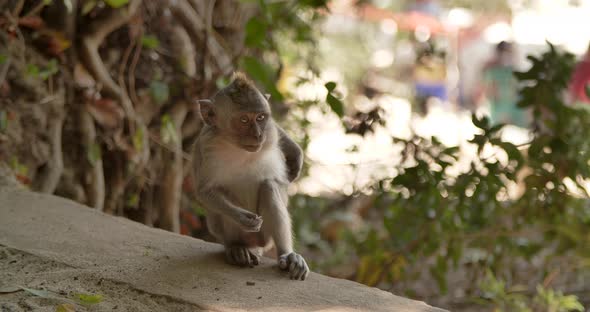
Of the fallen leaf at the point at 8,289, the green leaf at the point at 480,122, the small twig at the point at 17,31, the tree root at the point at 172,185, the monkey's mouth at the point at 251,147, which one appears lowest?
the tree root at the point at 172,185

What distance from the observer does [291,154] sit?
12.9ft

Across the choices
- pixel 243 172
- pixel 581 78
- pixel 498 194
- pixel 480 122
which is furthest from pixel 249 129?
pixel 581 78

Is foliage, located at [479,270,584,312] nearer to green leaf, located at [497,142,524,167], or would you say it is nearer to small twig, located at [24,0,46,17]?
green leaf, located at [497,142,524,167]

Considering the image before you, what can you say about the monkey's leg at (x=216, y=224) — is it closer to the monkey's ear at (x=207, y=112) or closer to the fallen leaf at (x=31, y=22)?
the monkey's ear at (x=207, y=112)

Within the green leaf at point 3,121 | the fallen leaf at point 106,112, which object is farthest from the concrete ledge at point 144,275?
the fallen leaf at point 106,112

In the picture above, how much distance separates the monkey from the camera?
3.47m

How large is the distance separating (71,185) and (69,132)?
41cm

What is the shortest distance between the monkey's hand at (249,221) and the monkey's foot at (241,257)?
0.48ft

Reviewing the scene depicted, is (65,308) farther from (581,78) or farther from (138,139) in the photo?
(581,78)

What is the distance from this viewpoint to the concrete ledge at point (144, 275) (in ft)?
9.27

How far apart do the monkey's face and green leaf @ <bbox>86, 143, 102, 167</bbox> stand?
6.60ft

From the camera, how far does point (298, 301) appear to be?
9.52ft

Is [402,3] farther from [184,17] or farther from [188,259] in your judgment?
[188,259]

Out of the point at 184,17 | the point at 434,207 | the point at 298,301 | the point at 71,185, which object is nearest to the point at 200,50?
the point at 184,17
